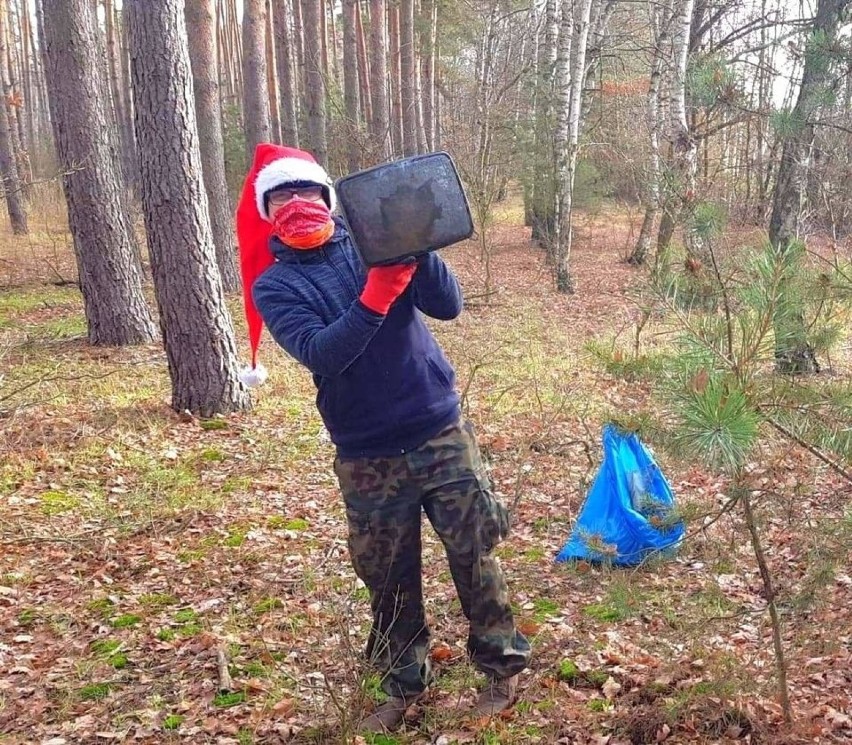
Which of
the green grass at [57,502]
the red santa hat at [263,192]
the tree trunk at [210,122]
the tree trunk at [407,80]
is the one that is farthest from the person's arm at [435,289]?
the tree trunk at [407,80]

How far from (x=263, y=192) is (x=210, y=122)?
9951 millimetres

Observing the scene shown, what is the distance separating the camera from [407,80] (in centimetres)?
2048

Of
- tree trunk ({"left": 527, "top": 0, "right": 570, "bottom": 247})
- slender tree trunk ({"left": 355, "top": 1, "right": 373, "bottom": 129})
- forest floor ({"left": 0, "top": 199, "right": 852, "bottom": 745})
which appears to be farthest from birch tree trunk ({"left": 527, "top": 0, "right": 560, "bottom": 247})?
forest floor ({"left": 0, "top": 199, "right": 852, "bottom": 745})

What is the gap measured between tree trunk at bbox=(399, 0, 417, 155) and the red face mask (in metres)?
17.6

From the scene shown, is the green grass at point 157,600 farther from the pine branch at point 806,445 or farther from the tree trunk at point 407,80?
the tree trunk at point 407,80

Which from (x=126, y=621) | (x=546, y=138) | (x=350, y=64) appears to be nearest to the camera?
(x=126, y=621)

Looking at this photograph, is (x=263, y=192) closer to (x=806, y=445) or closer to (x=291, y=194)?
(x=291, y=194)

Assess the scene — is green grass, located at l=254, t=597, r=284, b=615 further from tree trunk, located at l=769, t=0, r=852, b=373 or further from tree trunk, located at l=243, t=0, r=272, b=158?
tree trunk, located at l=243, t=0, r=272, b=158

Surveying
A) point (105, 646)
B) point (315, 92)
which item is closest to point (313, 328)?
point (105, 646)

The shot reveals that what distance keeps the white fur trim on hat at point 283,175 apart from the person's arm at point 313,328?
288 millimetres

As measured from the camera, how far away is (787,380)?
231 cm

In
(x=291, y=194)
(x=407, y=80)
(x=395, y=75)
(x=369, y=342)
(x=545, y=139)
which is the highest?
(x=395, y=75)

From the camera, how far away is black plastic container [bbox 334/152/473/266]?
2160mm

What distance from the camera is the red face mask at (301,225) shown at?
97.7 inches
